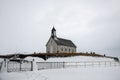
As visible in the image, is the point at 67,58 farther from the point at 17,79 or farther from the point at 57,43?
the point at 17,79

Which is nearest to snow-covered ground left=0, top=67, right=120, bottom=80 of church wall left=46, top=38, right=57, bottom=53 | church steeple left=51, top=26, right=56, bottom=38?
church wall left=46, top=38, right=57, bottom=53

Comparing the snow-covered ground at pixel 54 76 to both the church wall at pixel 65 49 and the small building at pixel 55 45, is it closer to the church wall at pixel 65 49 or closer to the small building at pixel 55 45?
the small building at pixel 55 45

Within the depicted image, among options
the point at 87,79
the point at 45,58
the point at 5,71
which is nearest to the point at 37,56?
the point at 45,58

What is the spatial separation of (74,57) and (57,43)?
12262mm

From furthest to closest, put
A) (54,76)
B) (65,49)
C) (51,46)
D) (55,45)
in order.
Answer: (65,49)
(51,46)
(55,45)
(54,76)

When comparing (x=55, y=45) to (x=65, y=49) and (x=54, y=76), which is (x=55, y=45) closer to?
(x=65, y=49)

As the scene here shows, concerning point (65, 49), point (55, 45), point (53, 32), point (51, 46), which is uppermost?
point (53, 32)

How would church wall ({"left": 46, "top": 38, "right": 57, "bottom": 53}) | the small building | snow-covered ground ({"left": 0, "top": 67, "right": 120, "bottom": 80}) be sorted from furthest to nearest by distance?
church wall ({"left": 46, "top": 38, "right": 57, "bottom": 53}) < the small building < snow-covered ground ({"left": 0, "top": 67, "right": 120, "bottom": 80})

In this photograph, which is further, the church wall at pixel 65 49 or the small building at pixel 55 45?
the church wall at pixel 65 49

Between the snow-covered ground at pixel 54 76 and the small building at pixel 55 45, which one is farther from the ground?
the small building at pixel 55 45

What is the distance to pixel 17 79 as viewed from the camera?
1348 cm

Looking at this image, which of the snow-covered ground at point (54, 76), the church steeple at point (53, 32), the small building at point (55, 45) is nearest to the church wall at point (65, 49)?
the small building at point (55, 45)

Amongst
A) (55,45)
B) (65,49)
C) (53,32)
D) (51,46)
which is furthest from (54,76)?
(65,49)

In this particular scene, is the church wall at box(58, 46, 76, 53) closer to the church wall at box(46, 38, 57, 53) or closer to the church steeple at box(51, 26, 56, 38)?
the church wall at box(46, 38, 57, 53)
